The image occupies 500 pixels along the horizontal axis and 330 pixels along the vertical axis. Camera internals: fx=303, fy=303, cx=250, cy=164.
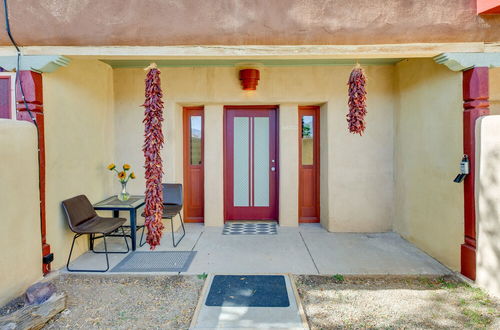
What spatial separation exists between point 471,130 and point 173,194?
3800mm

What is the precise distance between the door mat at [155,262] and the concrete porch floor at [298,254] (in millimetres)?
104

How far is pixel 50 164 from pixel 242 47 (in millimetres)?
2467

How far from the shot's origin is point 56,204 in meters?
3.44

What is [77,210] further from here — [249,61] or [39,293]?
[249,61]

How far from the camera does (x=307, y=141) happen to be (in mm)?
5242

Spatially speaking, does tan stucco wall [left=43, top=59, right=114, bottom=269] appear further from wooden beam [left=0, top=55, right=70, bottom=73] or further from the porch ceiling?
the porch ceiling

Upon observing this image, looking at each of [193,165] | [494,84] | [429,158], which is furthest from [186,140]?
[494,84]

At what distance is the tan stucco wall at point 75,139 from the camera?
3383 millimetres

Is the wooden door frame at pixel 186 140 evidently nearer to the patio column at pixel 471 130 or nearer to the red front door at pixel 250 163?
the red front door at pixel 250 163

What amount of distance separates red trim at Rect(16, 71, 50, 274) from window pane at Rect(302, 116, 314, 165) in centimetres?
373

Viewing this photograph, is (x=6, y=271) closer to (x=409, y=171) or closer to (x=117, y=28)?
(x=117, y=28)

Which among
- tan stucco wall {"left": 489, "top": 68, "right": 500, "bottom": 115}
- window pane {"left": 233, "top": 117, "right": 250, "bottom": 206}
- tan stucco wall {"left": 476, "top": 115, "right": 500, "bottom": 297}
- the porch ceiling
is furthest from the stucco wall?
tan stucco wall {"left": 476, "top": 115, "right": 500, "bottom": 297}

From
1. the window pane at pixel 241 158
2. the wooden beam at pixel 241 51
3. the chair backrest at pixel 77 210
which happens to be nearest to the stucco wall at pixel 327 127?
the window pane at pixel 241 158

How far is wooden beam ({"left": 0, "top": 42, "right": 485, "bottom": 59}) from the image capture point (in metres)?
3.14
